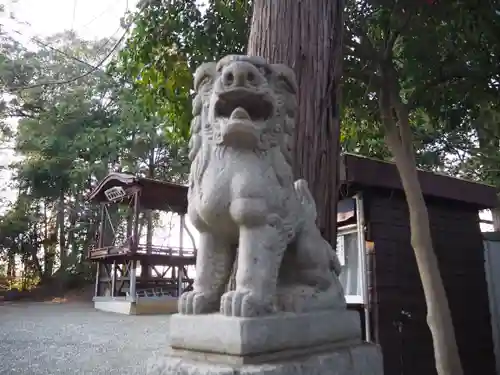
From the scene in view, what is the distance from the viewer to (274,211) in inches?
62.1

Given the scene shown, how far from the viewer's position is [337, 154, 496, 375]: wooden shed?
14.2 feet

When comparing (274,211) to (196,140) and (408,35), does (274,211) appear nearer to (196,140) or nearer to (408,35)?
(196,140)

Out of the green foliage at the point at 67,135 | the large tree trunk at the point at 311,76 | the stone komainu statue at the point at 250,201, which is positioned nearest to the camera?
the stone komainu statue at the point at 250,201

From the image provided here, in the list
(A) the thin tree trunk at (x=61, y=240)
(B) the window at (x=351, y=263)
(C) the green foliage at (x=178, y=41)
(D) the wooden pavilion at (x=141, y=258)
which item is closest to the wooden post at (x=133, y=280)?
(D) the wooden pavilion at (x=141, y=258)

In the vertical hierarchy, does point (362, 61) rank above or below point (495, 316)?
above

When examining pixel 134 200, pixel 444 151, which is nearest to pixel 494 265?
pixel 444 151

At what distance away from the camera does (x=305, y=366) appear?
1.45 metres

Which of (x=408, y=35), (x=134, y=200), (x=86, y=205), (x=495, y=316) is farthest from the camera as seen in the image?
(x=86, y=205)

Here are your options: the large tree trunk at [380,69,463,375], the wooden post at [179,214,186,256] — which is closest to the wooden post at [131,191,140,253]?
the wooden post at [179,214,186,256]

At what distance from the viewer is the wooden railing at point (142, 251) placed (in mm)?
10029

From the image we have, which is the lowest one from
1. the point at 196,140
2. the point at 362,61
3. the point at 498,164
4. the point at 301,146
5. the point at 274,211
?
the point at 274,211

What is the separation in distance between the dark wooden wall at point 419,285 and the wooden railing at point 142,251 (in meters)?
6.56

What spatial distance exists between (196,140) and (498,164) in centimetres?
595

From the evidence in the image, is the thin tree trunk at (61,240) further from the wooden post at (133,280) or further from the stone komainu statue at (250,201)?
the stone komainu statue at (250,201)
